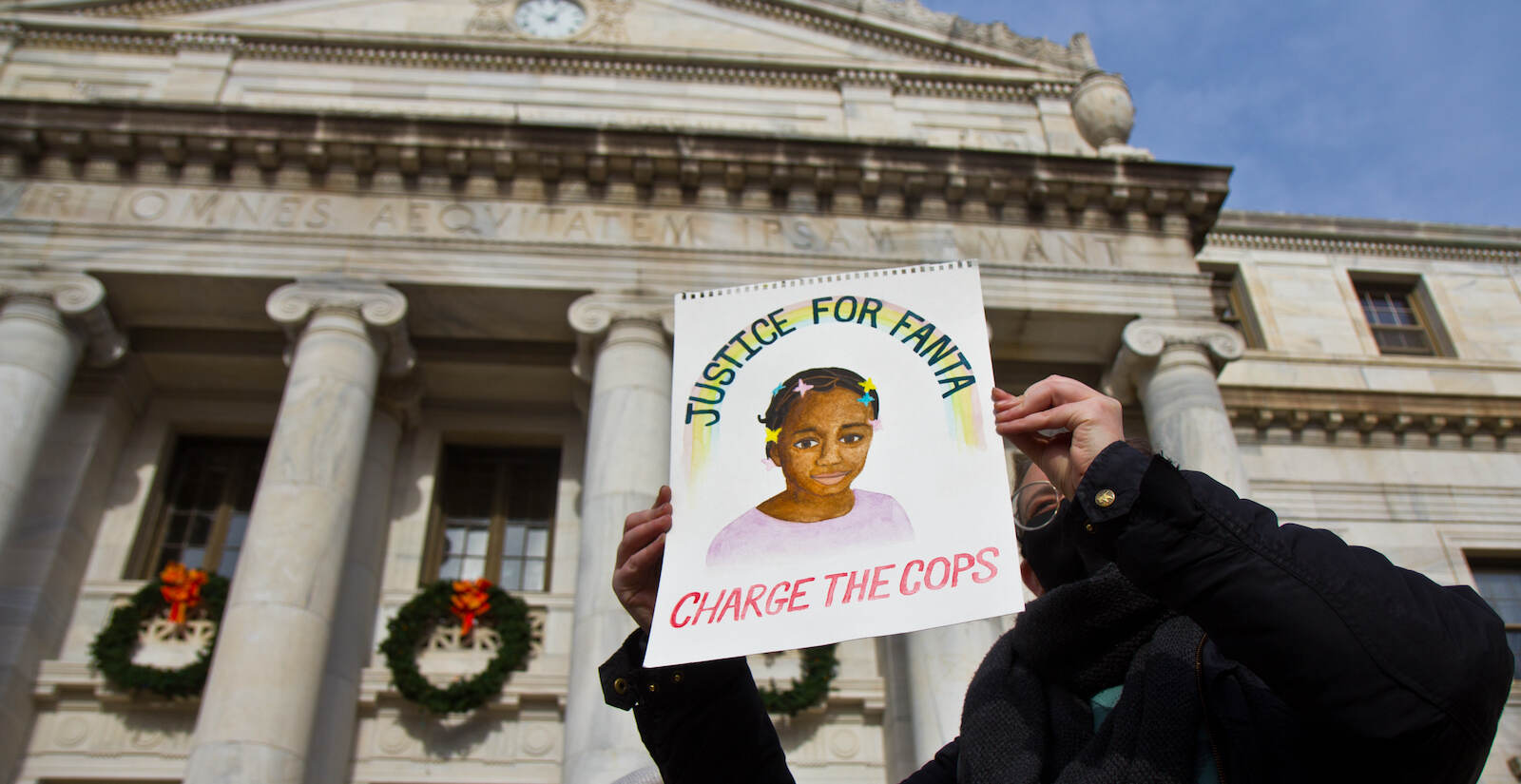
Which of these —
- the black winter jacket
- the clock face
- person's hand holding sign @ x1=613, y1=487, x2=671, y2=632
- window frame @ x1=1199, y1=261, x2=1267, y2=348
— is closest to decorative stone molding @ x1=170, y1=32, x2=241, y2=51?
the clock face

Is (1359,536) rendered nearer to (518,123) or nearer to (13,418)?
(518,123)

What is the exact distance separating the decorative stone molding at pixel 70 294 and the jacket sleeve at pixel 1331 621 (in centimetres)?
1395

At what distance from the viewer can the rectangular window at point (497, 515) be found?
48.2 feet

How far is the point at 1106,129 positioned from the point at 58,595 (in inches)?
598

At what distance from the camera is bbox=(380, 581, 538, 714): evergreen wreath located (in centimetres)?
1253

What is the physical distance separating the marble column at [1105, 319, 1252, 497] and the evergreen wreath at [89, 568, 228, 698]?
11.0 metres

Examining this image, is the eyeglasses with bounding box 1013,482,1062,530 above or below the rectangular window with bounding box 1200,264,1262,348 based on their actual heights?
below

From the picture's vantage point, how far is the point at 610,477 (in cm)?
1174

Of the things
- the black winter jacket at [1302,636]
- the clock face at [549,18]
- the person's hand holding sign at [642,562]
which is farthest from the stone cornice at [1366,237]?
the black winter jacket at [1302,636]

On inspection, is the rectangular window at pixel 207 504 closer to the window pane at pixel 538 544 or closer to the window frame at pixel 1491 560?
the window pane at pixel 538 544

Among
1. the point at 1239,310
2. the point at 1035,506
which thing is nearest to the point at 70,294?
the point at 1035,506

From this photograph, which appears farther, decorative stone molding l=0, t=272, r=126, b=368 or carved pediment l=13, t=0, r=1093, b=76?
carved pediment l=13, t=0, r=1093, b=76

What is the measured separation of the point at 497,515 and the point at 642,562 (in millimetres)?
12596

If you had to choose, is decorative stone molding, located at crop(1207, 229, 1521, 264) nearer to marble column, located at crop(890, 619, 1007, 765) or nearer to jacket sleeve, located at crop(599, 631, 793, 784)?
marble column, located at crop(890, 619, 1007, 765)
